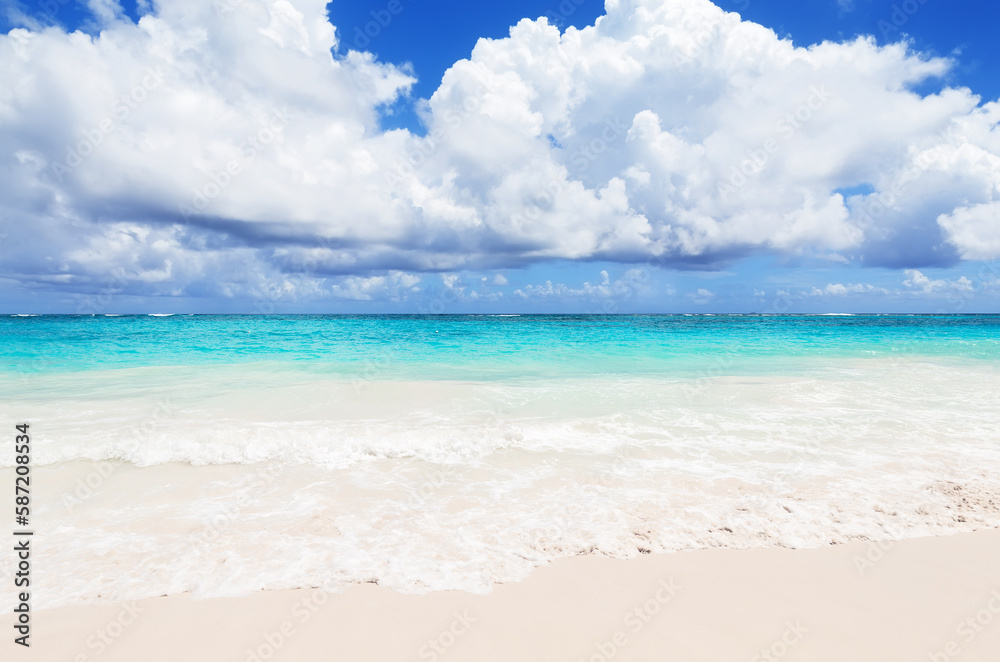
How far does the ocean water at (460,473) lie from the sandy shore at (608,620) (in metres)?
0.29

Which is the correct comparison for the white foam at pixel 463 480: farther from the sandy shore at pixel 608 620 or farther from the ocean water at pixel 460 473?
the sandy shore at pixel 608 620

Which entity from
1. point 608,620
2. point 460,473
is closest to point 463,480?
point 460,473

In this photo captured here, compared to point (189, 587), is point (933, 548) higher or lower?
higher

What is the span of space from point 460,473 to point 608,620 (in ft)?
11.8

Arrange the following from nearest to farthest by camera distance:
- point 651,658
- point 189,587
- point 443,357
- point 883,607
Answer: point 651,658
point 883,607
point 189,587
point 443,357

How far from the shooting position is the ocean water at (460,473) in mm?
4680

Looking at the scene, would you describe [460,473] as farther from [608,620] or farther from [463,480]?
[608,620]

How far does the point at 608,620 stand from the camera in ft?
12.2

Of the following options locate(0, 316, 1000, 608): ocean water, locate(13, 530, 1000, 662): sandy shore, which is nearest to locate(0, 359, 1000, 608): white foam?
locate(0, 316, 1000, 608): ocean water

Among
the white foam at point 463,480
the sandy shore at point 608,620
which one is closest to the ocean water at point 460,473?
the white foam at point 463,480

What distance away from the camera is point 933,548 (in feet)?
15.4

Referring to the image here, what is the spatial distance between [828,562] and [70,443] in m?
11.0

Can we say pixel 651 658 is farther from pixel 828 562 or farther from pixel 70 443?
pixel 70 443

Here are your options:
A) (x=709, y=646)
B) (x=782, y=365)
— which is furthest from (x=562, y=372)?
(x=709, y=646)
